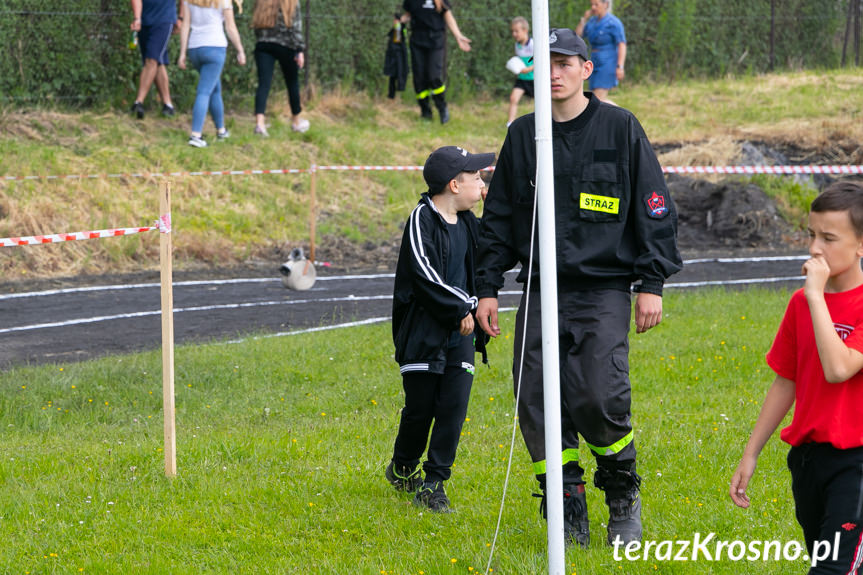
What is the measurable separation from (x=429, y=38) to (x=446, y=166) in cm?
1405

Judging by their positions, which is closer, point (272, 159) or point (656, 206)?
point (656, 206)

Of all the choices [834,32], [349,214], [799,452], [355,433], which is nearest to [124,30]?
[349,214]

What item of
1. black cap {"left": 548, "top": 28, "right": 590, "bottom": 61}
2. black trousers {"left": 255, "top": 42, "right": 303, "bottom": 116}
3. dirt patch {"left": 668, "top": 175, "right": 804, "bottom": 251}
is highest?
black cap {"left": 548, "top": 28, "right": 590, "bottom": 61}

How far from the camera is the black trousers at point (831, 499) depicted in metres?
3.46

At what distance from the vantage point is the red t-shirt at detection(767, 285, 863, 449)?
11.6ft

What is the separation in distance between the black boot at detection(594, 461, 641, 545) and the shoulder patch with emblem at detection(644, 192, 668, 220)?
1.08 meters

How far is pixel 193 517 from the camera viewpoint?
5.40 meters

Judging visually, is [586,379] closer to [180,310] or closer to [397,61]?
[180,310]

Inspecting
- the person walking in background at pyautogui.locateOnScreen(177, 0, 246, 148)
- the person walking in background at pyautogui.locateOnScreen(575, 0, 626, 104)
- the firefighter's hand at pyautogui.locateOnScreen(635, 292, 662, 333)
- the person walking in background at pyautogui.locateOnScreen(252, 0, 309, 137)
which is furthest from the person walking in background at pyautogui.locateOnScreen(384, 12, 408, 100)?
the firefighter's hand at pyautogui.locateOnScreen(635, 292, 662, 333)

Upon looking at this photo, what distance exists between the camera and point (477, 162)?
18.4 ft

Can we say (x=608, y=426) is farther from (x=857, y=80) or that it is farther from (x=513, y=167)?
(x=857, y=80)

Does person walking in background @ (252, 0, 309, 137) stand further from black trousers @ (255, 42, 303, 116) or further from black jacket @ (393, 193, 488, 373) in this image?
black jacket @ (393, 193, 488, 373)

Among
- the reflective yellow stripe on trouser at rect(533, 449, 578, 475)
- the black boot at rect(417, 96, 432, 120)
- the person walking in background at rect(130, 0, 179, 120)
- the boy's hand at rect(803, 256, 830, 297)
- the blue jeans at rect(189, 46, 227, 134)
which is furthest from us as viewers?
the black boot at rect(417, 96, 432, 120)

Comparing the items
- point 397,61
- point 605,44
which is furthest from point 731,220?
point 397,61
